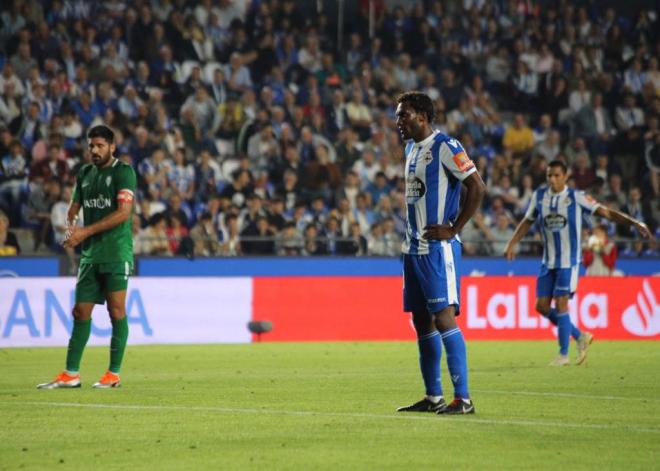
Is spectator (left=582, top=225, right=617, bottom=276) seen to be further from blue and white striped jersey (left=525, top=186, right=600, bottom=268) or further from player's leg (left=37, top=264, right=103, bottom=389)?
player's leg (left=37, top=264, right=103, bottom=389)

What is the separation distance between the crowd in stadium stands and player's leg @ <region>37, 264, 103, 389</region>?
8.73 m

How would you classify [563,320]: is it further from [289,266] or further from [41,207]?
[41,207]

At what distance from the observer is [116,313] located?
39.8 ft

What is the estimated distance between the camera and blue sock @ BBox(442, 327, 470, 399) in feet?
31.1

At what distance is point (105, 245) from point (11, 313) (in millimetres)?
7542

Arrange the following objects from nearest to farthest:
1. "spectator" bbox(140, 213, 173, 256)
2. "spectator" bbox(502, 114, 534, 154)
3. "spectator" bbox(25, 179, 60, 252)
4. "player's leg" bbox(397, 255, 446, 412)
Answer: "player's leg" bbox(397, 255, 446, 412) < "spectator" bbox(25, 179, 60, 252) < "spectator" bbox(140, 213, 173, 256) < "spectator" bbox(502, 114, 534, 154)

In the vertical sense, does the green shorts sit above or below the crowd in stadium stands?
below

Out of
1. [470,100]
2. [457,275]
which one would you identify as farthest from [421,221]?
[470,100]

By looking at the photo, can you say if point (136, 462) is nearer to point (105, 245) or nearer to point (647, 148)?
point (105, 245)

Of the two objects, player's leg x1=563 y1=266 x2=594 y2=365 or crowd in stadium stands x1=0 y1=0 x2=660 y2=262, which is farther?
crowd in stadium stands x1=0 y1=0 x2=660 y2=262

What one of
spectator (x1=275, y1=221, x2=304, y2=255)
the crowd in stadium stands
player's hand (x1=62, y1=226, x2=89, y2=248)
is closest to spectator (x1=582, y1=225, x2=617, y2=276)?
the crowd in stadium stands

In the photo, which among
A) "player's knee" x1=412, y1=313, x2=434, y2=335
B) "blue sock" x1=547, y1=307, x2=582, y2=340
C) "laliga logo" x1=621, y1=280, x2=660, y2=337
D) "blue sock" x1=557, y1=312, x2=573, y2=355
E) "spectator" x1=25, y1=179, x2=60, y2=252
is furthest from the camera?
"laliga logo" x1=621, y1=280, x2=660, y2=337

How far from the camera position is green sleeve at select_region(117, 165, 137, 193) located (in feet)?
39.2

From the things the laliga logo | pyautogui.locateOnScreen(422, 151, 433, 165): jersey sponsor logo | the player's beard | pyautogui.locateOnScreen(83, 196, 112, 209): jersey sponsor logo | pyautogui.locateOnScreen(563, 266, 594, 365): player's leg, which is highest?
the player's beard
